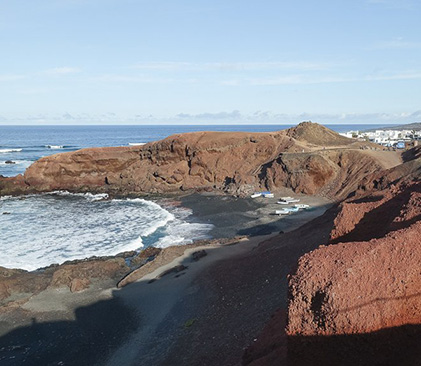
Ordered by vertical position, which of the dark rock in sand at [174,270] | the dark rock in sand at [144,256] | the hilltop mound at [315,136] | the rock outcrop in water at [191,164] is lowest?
the dark rock in sand at [144,256]

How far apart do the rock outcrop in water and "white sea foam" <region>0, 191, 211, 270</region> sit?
8305 millimetres

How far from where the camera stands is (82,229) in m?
37.5

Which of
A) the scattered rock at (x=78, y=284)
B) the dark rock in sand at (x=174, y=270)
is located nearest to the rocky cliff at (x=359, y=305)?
the dark rock in sand at (x=174, y=270)

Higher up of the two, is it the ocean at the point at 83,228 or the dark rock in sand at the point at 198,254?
the dark rock in sand at the point at 198,254

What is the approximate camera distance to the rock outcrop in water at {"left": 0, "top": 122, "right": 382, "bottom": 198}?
5347 cm

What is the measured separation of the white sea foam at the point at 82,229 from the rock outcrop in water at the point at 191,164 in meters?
8.30

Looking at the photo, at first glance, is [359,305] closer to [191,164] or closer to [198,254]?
[198,254]

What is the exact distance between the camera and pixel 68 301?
69.8 feet

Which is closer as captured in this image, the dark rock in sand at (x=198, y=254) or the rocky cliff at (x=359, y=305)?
the rocky cliff at (x=359, y=305)

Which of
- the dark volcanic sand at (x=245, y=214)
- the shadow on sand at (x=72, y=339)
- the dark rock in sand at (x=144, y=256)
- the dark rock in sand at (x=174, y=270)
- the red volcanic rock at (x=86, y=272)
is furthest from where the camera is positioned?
the dark volcanic sand at (x=245, y=214)

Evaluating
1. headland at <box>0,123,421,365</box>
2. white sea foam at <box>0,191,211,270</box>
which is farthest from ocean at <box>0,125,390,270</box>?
headland at <box>0,123,421,365</box>

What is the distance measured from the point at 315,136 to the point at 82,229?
131 ft

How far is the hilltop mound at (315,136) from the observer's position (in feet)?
205

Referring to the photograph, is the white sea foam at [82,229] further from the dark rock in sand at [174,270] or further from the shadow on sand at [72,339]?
the shadow on sand at [72,339]
